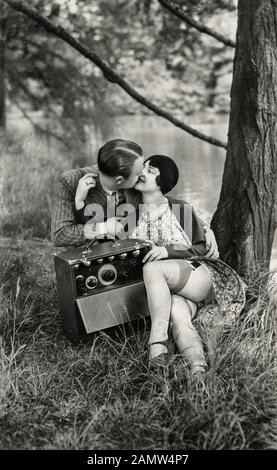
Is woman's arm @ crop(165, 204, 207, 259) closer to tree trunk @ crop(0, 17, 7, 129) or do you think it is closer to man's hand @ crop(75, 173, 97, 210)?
man's hand @ crop(75, 173, 97, 210)

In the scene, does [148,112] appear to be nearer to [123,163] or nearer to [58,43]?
[58,43]

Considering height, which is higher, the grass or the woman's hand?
Result: the woman's hand

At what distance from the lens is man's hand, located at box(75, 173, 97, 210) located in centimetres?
285

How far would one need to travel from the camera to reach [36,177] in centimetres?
558

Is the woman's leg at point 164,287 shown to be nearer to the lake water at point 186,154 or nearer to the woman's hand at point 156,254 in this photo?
the woman's hand at point 156,254

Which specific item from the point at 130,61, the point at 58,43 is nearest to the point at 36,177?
the point at 58,43

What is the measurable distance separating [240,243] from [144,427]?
129cm

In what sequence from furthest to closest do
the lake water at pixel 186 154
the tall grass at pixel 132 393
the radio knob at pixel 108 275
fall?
the lake water at pixel 186 154 → the radio knob at pixel 108 275 → the tall grass at pixel 132 393

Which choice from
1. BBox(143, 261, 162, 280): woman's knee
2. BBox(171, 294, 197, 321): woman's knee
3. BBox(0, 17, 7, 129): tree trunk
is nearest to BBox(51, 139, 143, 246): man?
BBox(143, 261, 162, 280): woman's knee

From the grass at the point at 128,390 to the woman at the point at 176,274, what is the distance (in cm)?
10

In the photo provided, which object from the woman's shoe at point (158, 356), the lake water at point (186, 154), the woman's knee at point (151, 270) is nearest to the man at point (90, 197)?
the woman's knee at point (151, 270)

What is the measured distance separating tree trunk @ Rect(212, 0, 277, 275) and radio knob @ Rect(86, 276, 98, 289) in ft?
2.79

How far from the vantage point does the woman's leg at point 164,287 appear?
2.56 meters

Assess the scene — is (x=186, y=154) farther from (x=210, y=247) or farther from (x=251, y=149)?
(x=210, y=247)
